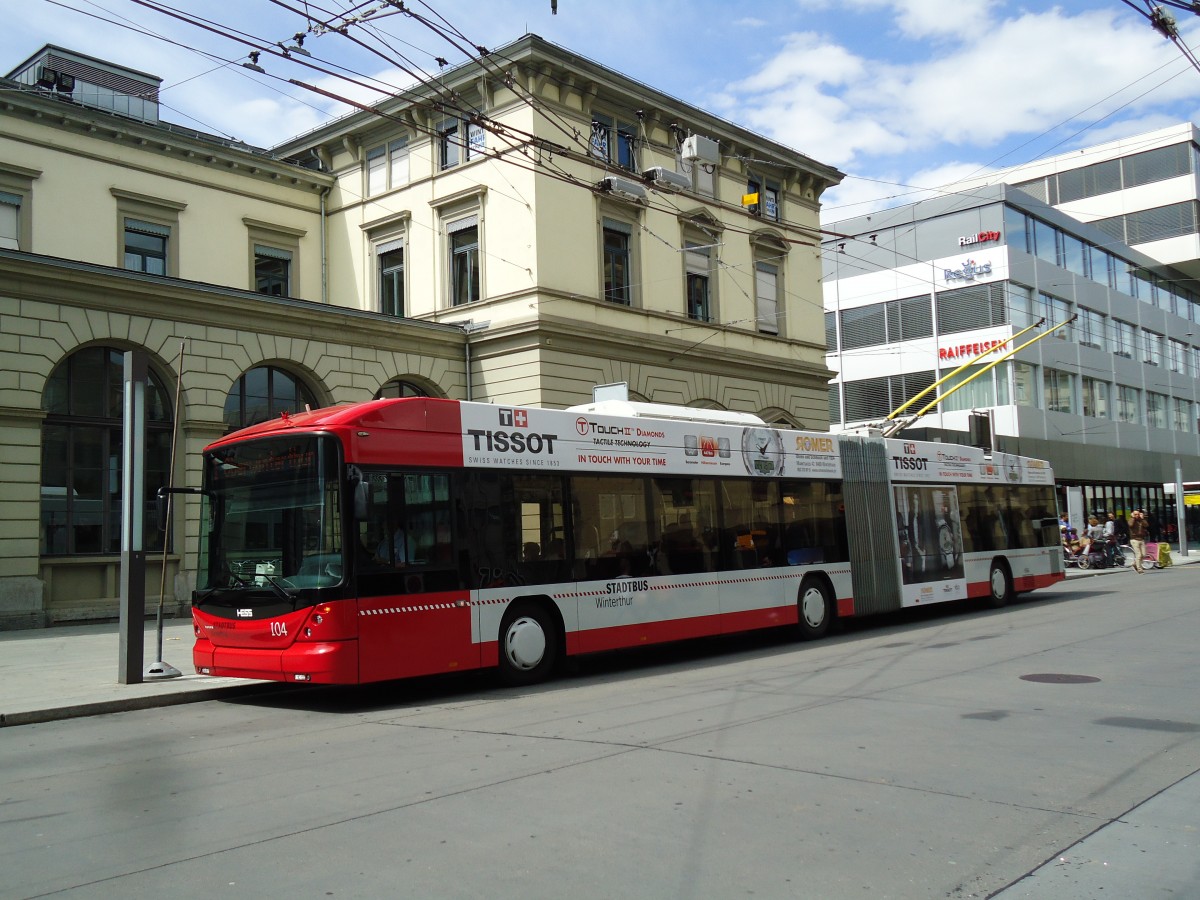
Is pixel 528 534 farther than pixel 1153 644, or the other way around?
pixel 1153 644

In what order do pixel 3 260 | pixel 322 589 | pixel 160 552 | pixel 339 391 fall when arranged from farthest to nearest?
A: 1. pixel 339 391
2. pixel 160 552
3. pixel 3 260
4. pixel 322 589

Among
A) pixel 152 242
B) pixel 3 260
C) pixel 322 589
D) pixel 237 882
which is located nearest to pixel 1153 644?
pixel 322 589

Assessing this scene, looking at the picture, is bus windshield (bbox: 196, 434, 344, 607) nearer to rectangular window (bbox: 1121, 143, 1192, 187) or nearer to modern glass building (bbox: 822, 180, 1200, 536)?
modern glass building (bbox: 822, 180, 1200, 536)

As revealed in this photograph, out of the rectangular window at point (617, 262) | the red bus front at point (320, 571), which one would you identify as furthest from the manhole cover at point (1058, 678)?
the rectangular window at point (617, 262)

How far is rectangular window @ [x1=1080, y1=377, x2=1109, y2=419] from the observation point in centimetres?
5078

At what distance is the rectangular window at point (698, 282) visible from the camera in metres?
30.4

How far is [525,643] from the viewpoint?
40.4 ft

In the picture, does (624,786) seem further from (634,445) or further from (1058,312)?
(1058,312)

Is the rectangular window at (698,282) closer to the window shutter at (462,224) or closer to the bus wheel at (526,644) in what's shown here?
the window shutter at (462,224)

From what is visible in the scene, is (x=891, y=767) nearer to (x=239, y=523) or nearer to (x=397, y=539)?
(x=397, y=539)

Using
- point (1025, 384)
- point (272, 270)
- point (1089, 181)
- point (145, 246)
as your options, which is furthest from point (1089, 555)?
point (1089, 181)

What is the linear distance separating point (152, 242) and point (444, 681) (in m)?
17.5

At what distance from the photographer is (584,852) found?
547cm

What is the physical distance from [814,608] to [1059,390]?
3665 cm
